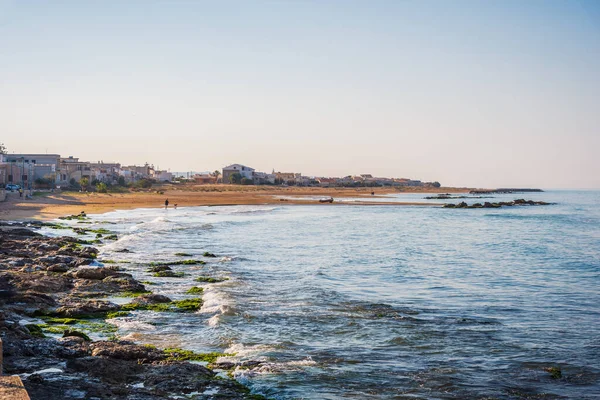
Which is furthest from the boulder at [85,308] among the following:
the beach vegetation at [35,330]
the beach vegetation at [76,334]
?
the beach vegetation at [76,334]

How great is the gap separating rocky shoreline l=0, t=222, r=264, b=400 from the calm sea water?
0.71 metres

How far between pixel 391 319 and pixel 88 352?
25.3ft

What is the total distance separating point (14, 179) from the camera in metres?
94.5

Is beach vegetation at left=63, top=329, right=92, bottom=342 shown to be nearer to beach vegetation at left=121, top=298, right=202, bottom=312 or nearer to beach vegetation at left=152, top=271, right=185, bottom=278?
beach vegetation at left=121, top=298, right=202, bottom=312

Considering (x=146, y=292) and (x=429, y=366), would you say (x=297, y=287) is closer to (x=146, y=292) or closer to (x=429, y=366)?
(x=146, y=292)

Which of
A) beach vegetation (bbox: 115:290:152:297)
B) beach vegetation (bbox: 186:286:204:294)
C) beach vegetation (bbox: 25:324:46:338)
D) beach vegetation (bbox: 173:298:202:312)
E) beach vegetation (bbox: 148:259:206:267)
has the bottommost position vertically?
beach vegetation (bbox: 148:259:206:267)

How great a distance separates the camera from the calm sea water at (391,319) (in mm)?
10633

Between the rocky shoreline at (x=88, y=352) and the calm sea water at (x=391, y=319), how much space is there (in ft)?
2.34

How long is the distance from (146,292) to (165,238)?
20082 mm

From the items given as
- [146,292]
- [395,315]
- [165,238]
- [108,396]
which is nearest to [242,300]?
[146,292]

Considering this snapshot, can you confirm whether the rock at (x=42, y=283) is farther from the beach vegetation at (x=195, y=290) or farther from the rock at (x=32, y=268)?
the beach vegetation at (x=195, y=290)

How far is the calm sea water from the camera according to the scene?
10.6 m

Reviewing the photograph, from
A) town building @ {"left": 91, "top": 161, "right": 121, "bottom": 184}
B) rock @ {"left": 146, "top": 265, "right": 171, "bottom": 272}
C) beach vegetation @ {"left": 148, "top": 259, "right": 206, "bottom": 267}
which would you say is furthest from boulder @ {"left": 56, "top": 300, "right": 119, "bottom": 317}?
town building @ {"left": 91, "top": 161, "right": 121, "bottom": 184}

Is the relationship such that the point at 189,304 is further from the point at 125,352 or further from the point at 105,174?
the point at 105,174
